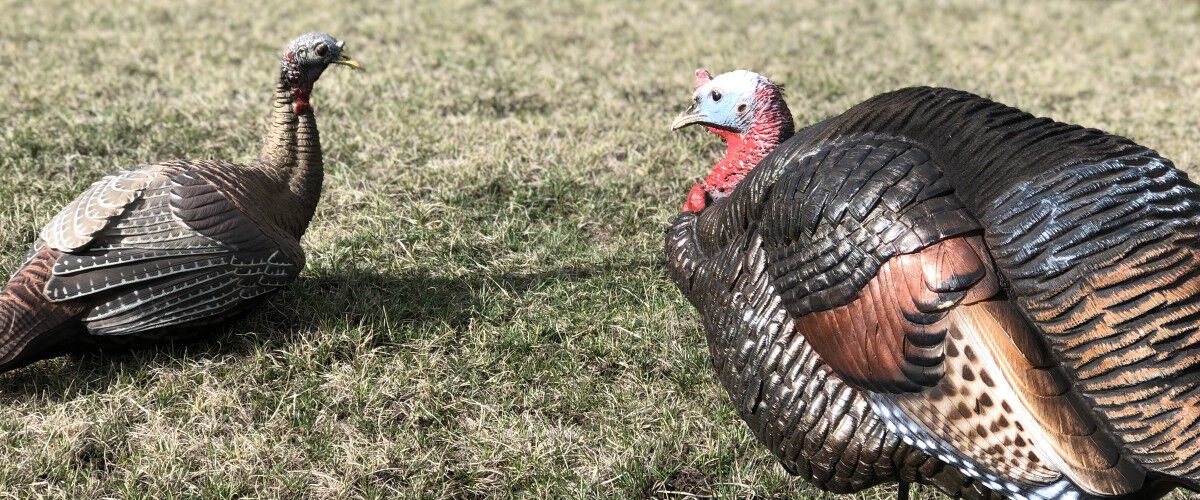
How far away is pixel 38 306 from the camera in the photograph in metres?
3.12

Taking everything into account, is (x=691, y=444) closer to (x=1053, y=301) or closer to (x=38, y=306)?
(x=1053, y=301)

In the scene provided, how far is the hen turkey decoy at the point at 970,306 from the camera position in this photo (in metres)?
1.96

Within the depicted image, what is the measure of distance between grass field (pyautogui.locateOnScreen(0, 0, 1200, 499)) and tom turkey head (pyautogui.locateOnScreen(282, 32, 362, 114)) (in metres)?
0.72

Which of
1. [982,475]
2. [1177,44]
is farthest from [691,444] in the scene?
[1177,44]

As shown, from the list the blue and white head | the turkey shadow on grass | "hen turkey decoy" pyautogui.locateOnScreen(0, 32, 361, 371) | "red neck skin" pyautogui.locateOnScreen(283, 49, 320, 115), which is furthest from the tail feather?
the blue and white head

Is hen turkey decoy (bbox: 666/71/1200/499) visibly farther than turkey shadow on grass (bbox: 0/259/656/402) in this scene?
No

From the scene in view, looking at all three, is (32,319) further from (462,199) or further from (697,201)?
(697,201)

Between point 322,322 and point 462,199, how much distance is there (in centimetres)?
115

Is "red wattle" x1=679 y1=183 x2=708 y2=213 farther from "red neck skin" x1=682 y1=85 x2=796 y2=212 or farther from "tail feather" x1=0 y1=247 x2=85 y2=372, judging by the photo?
"tail feather" x1=0 y1=247 x2=85 y2=372

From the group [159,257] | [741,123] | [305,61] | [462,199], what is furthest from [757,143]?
[159,257]

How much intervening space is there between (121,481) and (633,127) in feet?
10.7

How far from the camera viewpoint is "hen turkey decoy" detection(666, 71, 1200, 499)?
1.96 m

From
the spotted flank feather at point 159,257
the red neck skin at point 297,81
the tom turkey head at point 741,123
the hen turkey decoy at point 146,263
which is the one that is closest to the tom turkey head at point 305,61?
the red neck skin at point 297,81

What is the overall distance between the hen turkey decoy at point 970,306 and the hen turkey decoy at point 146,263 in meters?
1.67
